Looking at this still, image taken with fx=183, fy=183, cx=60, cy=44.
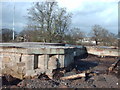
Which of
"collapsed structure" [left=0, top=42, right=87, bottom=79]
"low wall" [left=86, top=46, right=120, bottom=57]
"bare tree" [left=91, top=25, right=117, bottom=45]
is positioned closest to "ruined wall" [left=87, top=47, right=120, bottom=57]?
"low wall" [left=86, top=46, right=120, bottom=57]

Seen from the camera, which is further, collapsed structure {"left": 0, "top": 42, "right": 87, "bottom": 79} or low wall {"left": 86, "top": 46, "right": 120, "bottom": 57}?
low wall {"left": 86, "top": 46, "right": 120, "bottom": 57}

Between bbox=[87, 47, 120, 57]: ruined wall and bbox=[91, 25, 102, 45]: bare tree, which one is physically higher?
A: bbox=[91, 25, 102, 45]: bare tree

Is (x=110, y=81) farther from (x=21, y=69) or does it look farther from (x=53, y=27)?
(x=53, y=27)

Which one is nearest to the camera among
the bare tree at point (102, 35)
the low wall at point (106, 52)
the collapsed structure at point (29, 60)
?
the collapsed structure at point (29, 60)

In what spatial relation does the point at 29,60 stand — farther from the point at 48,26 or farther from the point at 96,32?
the point at 96,32

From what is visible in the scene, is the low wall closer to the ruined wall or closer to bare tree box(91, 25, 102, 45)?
the ruined wall

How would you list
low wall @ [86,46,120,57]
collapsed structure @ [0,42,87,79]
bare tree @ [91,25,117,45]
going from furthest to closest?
bare tree @ [91,25,117,45]
low wall @ [86,46,120,57]
collapsed structure @ [0,42,87,79]

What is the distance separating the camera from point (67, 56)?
770 centimetres

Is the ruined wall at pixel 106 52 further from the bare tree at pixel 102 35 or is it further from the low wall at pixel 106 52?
the bare tree at pixel 102 35

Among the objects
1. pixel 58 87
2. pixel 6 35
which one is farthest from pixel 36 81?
pixel 6 35

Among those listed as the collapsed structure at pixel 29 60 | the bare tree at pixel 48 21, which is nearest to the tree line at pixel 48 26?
the bare tree at pixel 48 21

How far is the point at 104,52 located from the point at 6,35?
44.2ft

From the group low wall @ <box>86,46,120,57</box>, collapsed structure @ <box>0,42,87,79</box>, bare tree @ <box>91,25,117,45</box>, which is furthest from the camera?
bare tree @ <box>91,25,117,45</box>

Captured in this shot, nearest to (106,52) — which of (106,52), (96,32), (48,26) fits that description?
(106,52)
